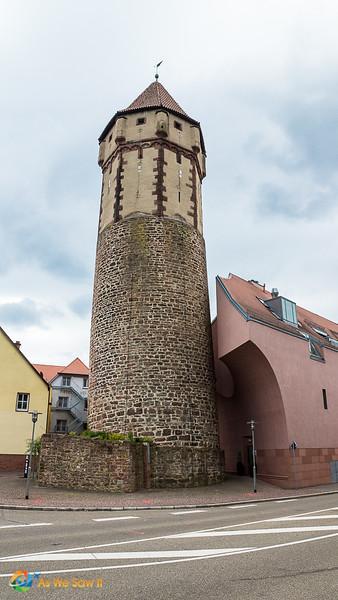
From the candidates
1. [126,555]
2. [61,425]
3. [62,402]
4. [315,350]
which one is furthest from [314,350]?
[62,402]

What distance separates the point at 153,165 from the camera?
2434cm

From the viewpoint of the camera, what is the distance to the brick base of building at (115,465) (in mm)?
17109

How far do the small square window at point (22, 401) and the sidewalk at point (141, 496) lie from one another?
701 centimetres

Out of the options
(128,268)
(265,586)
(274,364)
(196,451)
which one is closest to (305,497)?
(196,451)

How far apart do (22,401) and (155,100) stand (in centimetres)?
1936

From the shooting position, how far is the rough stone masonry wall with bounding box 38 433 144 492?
1706 centimetres

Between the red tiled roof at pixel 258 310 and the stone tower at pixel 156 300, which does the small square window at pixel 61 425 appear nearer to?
the stone tower at pixel 156 300

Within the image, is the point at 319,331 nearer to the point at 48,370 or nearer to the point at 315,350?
the point at 315,350

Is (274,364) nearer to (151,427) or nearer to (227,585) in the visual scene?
(151,427)

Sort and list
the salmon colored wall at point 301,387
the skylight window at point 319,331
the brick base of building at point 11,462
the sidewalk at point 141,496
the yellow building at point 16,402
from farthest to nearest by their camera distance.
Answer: the skylight window at point 319,331, the yellow building at point 16,402, the brick base of building at point 11,462, the salmon colored wall at point 301,387, the sidewalk at point 141,496

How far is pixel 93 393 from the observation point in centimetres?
2180

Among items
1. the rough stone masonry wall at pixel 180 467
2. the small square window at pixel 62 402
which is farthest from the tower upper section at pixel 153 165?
the small square window at pixel 62 402

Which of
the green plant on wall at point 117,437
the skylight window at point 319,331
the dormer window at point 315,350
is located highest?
the skylight window at point 319,331

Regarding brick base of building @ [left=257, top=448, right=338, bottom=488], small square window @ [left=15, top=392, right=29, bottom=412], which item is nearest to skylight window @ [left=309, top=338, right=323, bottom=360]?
brick base of building @ [left=257, top=448, right=338, bottom=488]
